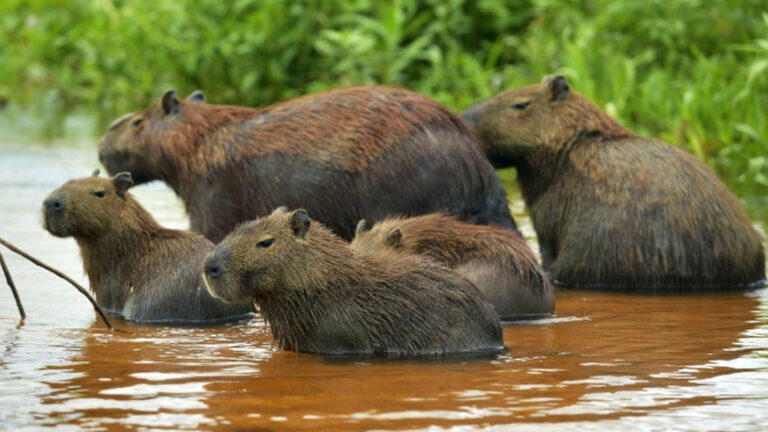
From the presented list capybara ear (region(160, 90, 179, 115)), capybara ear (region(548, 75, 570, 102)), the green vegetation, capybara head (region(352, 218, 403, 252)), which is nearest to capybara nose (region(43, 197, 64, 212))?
capybara ear (region(160, 90, 179, 115))

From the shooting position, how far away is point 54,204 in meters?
6.74

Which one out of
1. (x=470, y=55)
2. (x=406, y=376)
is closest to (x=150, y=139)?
(x=406, y=376)

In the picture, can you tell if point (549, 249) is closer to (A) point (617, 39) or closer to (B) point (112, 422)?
(B) point (112, 422)

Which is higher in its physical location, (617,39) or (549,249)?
(617,39)

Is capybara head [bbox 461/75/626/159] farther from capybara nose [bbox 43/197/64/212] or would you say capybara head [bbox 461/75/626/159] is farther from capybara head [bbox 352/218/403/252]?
capybara nose [bbox 43/197/64/212]

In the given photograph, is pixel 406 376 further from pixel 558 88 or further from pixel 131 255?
pixel 558 88

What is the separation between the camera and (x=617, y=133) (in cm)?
800

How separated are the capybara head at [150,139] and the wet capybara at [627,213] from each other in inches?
74.1

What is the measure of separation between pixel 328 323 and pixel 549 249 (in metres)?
2.48

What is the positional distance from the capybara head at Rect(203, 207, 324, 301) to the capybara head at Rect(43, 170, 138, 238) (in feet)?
4.16

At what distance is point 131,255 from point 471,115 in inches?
89.7

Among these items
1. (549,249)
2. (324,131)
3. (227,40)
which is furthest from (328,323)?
(227,40)

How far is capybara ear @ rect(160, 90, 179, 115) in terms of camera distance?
7825 mm

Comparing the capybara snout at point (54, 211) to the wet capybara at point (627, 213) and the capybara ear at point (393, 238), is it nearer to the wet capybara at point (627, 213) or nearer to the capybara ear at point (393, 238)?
the capybara ear at point (393, 238)
